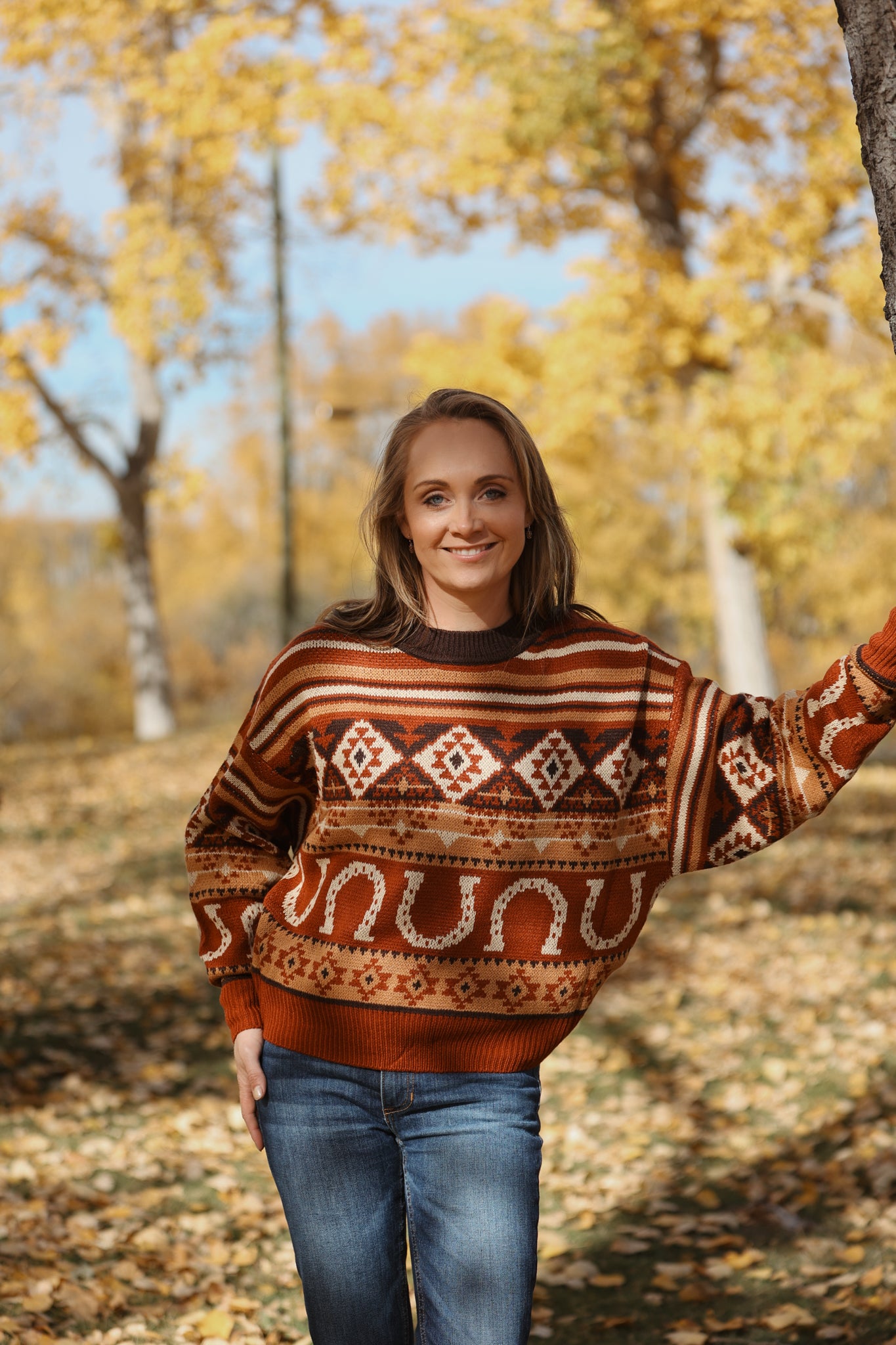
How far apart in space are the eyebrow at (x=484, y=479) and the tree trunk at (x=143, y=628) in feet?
54.0

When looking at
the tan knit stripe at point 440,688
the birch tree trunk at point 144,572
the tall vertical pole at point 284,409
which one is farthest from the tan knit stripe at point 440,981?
the birch tree trunk at point 144,572

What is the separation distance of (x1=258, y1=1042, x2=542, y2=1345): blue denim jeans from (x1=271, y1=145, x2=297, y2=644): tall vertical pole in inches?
595

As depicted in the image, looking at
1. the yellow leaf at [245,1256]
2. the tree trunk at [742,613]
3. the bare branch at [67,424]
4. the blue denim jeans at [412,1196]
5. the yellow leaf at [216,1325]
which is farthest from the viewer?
the bare branch at [67,424]

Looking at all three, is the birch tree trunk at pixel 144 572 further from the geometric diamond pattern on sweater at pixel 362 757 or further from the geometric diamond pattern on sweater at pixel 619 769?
the geometric diamond pattern on sweater at pixel 619 769

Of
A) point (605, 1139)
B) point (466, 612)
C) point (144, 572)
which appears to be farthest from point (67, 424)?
point (466, 612)

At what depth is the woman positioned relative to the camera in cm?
201

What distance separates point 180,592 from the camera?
4319 centimetres

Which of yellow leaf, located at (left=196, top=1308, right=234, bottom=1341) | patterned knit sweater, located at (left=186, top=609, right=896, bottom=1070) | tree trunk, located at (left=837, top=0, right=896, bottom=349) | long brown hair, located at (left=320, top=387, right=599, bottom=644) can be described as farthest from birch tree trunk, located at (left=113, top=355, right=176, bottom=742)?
tree trunk, located at (left=837, top=0, right=896, bottom=349)

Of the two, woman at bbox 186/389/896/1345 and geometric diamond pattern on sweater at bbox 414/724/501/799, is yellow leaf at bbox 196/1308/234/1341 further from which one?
geometric diamond pattern on sweater at bbox 414/724/501/799

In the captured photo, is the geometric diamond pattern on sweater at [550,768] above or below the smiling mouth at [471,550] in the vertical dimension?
below

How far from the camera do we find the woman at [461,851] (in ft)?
6.61

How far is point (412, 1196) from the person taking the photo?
2.05 m

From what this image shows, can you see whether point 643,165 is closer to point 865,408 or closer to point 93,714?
point 865,408

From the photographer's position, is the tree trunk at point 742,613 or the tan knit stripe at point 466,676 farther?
the tree trunk at point 742,613
